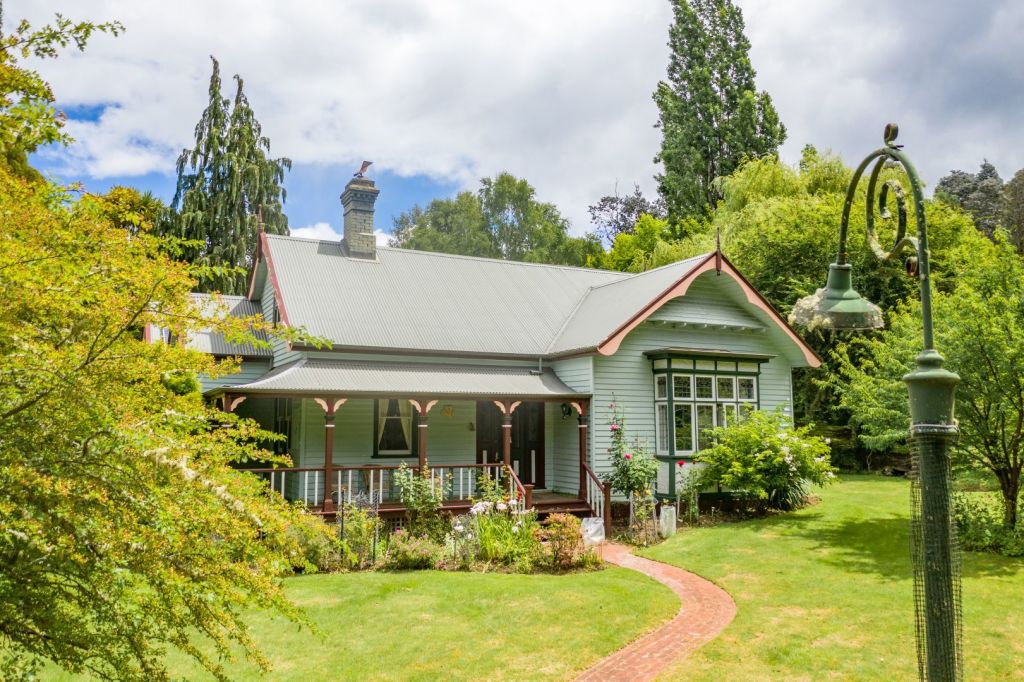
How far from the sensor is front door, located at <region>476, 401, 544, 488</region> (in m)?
18.1

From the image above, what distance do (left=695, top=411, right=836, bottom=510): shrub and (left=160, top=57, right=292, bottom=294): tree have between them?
26.4 meters

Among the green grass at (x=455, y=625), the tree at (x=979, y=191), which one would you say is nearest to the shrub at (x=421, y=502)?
the green grass at (x=455, y=625)

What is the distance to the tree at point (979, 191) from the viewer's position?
170 feet

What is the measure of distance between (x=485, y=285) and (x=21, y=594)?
1773 centimetres

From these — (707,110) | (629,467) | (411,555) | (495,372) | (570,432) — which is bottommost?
(411,555)

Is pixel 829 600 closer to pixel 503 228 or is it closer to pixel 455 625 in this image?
pixel 455 625

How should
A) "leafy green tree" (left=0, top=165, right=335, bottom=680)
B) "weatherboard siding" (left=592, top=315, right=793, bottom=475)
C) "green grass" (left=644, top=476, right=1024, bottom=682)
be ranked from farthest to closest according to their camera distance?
"weatherboard siding" (left=592, top=315, right=793, bottom=475) → "green grass" (left=644, top=476, right=1024, bottom=682) → "leafy green tree" (left=0, top=165, right=335, bottom=680)

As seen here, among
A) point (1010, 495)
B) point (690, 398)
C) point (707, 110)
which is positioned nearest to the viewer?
point (1010, 495)

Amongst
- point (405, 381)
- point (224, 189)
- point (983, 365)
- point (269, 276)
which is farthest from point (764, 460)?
point (224, 189)

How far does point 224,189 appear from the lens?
1444 inches

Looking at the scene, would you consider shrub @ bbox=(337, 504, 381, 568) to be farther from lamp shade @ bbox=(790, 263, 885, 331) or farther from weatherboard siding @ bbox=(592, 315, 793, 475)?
lamp shade @ bbox=(790, 263, 885, 331)

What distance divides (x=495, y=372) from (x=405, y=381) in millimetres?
2599

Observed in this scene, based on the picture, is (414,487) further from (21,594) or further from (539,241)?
(539,241)

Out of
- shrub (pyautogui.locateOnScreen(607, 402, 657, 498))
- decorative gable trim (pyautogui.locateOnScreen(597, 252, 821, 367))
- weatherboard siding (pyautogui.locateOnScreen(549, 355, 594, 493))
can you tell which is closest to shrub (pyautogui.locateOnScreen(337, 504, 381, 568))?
shrub (pyautogui.locateOnScreen(607, 402, 657, 498))
